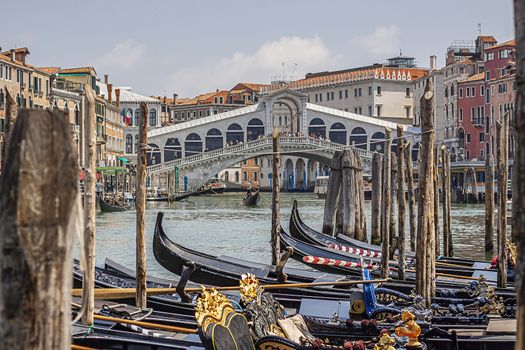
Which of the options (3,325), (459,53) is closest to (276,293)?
(3,325)

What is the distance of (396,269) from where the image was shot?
630cm

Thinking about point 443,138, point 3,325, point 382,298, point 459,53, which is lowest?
point 382,298

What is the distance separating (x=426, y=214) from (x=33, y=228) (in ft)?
11.7

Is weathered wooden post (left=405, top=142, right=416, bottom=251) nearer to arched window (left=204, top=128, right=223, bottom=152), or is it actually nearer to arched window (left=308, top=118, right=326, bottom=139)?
arched window (left=204, top=128, right=223, bottom=152)

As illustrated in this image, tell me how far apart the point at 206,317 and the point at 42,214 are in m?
1.55

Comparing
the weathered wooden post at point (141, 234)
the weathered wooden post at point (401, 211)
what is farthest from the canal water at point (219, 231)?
the weathered wooden post at point (141, 234)

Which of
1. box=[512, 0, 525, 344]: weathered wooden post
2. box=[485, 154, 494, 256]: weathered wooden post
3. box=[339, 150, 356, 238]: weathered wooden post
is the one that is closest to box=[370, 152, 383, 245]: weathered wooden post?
box=[339, 150, 356, 238]: weathered wooden post

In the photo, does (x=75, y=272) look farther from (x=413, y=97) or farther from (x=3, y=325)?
(x=413, y=97)

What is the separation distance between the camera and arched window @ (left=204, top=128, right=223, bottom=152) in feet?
103

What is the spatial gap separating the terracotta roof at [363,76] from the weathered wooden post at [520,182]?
34.9m

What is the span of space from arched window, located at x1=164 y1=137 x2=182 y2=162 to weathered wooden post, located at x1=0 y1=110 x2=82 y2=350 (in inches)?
1167

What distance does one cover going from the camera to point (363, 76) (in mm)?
36562

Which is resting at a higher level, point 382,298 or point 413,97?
point 413,97

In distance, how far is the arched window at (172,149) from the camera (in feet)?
102
